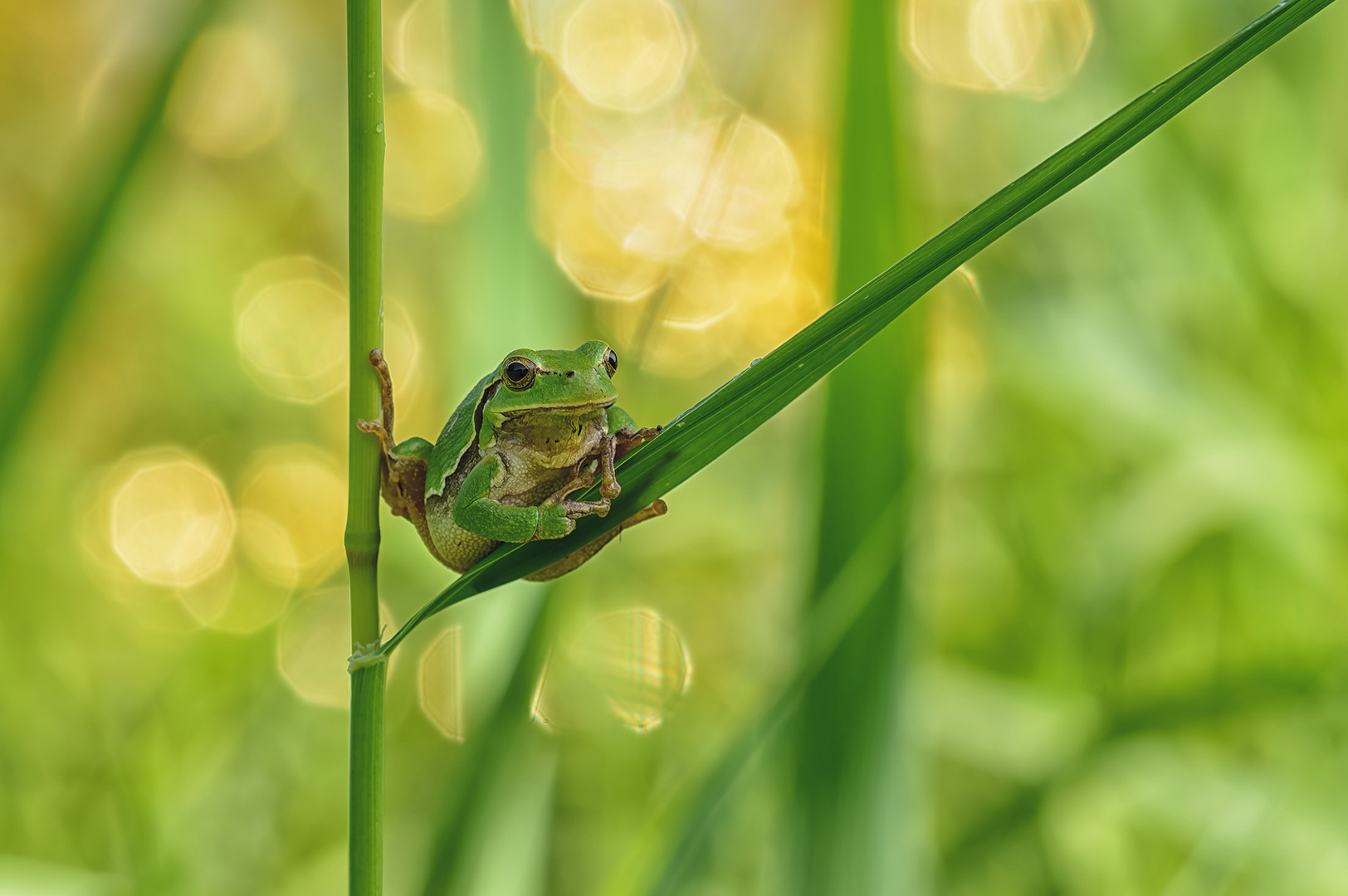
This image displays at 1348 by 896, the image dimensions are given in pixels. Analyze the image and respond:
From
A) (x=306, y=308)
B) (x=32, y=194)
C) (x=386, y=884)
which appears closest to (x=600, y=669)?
(x=386, y=884)

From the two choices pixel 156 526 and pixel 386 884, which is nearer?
pixel 386 884

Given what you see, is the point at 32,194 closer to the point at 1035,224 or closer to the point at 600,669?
the point at 600,669

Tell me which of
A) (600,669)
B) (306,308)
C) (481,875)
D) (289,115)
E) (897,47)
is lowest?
(481,875)

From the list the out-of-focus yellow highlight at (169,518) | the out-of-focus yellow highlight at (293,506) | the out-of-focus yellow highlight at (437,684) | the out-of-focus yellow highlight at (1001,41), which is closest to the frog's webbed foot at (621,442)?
the out-of-focus yellow highlight at (437,684)

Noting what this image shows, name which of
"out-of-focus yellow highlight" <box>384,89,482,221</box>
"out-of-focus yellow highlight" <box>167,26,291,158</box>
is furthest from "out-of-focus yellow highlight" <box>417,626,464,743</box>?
"out-of-focus yellow highlight" <box>167,26,291,158</box>

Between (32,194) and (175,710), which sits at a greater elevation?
(32,194)

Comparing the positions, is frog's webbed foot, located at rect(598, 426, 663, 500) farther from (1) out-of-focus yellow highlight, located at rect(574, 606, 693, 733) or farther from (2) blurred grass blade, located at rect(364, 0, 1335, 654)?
(1) out-of-focus yellow highlight, located at rect(574, 606, 693, 733)

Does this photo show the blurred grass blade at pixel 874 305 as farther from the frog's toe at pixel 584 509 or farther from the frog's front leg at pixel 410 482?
the frog's front leg at pixel 410 482
